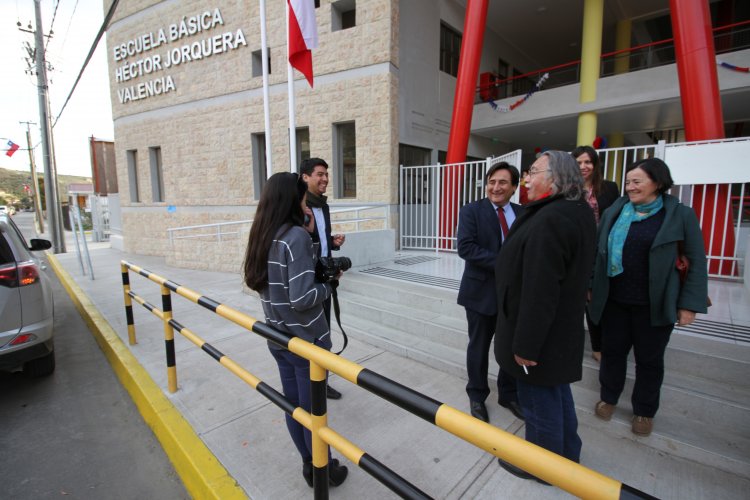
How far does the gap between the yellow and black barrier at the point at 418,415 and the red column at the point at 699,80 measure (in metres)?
6.65

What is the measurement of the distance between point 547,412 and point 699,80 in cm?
717

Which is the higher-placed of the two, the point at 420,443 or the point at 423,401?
the point at 423,401

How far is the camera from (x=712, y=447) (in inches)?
93.9

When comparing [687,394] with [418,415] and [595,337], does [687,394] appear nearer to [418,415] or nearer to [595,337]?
[595,337]

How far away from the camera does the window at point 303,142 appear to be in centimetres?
991

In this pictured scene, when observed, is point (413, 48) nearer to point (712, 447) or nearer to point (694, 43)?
point (694, 43)

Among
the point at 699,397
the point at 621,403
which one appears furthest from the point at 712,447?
the point at 621,403

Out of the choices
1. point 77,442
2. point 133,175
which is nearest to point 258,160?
point 133,175

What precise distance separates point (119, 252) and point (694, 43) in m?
18.6

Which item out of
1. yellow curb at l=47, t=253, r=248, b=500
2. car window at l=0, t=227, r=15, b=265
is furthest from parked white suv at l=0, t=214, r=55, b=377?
yellow curb at l=47, t=253, r=248, b=500

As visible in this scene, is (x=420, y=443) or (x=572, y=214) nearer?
(x=572, y=214)

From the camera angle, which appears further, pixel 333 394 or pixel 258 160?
pixel 258 160

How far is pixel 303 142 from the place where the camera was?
32.9 feet

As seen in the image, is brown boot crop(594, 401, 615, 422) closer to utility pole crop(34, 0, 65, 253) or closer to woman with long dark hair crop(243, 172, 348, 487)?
woman with long dark hair crop(243, 172, 348, 487)
